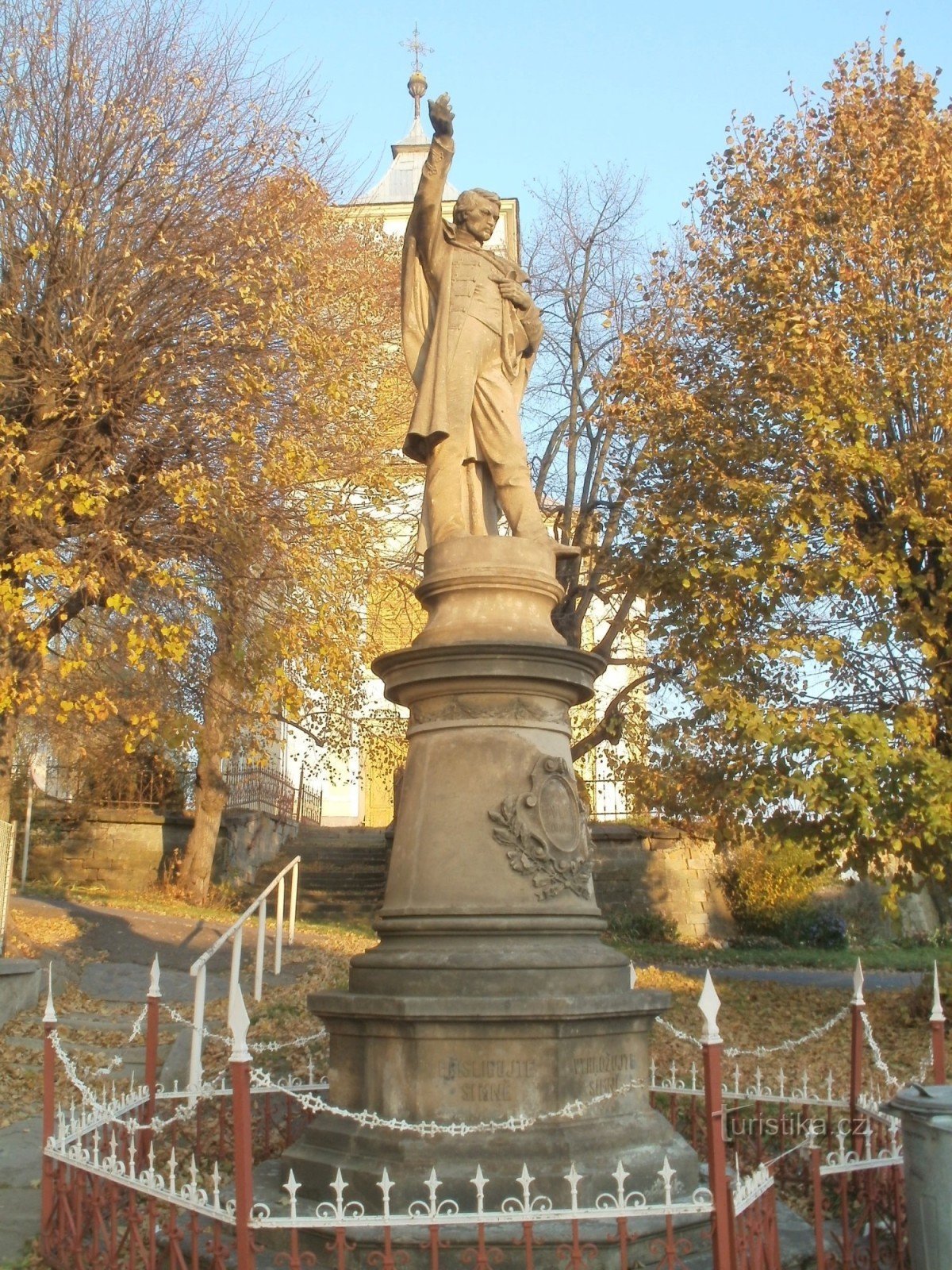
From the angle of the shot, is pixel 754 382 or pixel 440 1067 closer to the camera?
pixel 440 1067

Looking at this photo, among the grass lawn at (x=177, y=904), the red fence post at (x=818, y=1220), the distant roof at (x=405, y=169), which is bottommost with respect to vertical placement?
the red fence post at (x=818, y=1220)

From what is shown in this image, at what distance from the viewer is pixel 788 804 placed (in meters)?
11.2

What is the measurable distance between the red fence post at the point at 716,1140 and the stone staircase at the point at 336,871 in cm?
1522

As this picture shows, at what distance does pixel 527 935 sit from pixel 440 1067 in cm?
73

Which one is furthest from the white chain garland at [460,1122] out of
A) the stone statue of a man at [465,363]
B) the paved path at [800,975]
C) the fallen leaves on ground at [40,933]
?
the paved path at [800,975]

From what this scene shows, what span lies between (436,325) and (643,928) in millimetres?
14452

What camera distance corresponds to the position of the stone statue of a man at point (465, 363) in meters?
6.89

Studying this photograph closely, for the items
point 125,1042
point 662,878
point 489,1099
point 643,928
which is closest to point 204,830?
point 643,928

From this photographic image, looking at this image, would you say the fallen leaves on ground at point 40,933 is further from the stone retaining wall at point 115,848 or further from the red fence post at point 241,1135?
the red fence post at point 241,1135

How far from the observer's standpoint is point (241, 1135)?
4.09 meters

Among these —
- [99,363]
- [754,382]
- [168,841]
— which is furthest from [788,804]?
[168,841]

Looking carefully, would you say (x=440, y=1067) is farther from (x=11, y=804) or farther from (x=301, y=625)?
(x=11, y=804)

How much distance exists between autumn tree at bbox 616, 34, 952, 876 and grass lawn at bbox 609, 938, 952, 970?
515 cm

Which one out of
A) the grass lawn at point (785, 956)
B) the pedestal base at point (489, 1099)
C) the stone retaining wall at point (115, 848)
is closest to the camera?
the pedestal base at point (489, 1099)
